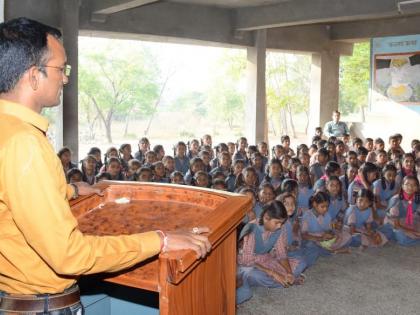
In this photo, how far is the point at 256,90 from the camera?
384 inches

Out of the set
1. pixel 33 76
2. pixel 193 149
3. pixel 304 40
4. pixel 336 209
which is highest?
pixel 304 40

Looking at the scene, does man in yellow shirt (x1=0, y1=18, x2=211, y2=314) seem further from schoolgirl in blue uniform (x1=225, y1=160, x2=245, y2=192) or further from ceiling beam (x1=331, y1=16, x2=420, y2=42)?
ceiling beam (x1=331, y1=16, x2=420, y2=42)

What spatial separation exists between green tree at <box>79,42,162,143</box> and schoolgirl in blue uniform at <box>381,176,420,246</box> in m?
13.3

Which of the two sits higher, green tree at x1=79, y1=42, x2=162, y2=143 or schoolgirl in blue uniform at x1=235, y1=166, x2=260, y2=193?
green tree at x1=79, y1=42, x2=162, y2=143

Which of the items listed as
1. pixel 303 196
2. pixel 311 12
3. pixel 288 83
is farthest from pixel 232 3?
pixel 288 83

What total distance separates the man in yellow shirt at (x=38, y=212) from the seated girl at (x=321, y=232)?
3.52 metres

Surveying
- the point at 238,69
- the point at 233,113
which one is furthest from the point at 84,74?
the point at 233,113

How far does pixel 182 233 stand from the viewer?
4.28 feet

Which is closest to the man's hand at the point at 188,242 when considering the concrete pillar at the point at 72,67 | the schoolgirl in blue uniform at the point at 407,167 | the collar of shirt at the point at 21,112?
the collar of shirt at the point at 21,112

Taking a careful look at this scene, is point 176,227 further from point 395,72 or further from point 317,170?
point 395,72

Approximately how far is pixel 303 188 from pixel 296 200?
0.65 metres

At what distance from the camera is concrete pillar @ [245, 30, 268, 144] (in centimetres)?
972

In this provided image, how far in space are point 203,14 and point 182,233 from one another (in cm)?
797

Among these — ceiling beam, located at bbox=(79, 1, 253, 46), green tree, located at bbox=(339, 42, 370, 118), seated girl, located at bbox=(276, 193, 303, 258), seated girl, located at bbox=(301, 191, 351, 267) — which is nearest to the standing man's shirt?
ceiling beam, located at bbox=(79, 1, 253, 46)
